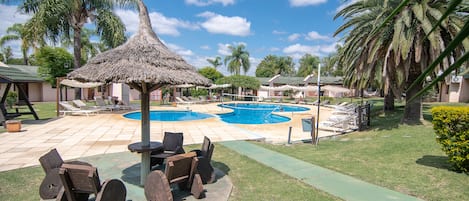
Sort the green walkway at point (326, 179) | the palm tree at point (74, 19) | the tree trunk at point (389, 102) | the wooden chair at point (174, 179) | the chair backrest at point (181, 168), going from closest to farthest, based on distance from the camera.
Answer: the wooden chair at point (174, 179) < the chair backrest at point (181, 168) < the green walkway at point (326, 179) < the palm tree at point (74, 19) < the tree trunk at point (389, 102)

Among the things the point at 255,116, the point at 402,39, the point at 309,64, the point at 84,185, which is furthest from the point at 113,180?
the point at 309,64

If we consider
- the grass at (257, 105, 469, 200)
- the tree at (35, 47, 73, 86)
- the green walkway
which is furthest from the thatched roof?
the tree at (35, 47, 73, 86)

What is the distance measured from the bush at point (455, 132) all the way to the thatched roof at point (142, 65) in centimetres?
515

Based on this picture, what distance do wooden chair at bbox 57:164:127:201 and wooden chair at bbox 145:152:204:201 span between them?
0.51 meters

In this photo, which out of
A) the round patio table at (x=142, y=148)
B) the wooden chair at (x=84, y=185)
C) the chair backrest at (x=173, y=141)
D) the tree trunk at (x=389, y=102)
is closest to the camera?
the wooden chair at (x=84, y=185)

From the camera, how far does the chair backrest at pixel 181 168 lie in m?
4.58

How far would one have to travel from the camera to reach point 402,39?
9516mm

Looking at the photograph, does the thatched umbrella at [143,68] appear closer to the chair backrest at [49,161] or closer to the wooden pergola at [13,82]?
the chair backrest at [49,161]

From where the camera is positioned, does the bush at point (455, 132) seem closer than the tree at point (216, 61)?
Yes

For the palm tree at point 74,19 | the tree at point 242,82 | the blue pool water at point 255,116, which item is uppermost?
the palm tree at point 74,19

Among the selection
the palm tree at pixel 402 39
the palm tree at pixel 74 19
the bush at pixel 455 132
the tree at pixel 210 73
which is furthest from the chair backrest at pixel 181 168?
the tree at pixel 210 73

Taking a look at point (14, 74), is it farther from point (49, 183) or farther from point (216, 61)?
point (216, 61)

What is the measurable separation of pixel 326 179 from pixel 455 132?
285 centimetres

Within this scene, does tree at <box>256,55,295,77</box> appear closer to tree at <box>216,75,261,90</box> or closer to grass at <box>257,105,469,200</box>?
tree at <box>216,75,261,90</box>
